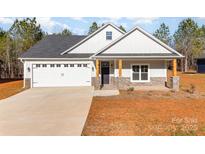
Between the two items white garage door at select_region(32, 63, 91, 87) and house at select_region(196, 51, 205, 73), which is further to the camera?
house at select_region(196, 51, 205, 73)

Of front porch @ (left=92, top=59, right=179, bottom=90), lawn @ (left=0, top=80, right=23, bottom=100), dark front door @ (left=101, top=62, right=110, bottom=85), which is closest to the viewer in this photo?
lawn @ (left=0, top=80, right=23, bottom=100)

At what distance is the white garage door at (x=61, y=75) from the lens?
83.0ft

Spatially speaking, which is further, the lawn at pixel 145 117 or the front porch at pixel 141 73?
the front porch at pixel 141 73

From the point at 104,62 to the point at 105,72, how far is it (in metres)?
0.90

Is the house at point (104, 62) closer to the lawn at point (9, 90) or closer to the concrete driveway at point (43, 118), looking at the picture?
the lawn at point (9, 90)

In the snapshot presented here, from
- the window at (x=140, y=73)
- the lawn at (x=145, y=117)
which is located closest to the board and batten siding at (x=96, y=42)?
the window at (x=140, y=73)

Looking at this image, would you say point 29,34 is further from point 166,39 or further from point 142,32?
point 166,39

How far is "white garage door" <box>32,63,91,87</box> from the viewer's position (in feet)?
83.0

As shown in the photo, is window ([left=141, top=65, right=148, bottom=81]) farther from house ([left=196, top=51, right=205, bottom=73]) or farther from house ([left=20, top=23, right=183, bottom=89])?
house ([left=196, top=51, right=205, bottom=73])

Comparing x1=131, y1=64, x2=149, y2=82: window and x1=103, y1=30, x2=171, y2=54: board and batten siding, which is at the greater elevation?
x1=103, y1=30, x2=171, y2=54: board and batten siding

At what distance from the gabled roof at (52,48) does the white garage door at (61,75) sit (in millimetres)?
987

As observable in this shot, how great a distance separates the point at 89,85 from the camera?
25453 mm

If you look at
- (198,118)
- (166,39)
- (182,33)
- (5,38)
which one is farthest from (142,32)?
(166,39)

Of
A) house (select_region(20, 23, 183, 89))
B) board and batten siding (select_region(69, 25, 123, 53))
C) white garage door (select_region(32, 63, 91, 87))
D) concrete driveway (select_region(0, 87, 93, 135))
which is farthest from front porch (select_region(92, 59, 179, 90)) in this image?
concrete driveway (select_region(0, 87, 93, 135))
